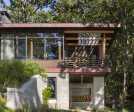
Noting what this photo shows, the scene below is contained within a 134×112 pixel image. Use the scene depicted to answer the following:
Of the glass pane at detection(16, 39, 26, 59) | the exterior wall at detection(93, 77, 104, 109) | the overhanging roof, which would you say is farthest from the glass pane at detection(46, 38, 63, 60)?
the exterior wall at detection(93, 77, 104, 109)

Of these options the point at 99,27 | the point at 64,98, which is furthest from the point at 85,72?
the point at 99,27

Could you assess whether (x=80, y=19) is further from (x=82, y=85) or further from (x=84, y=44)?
(x=82, y=85)

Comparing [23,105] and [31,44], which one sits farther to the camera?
[31,44]

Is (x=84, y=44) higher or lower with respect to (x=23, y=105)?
higher

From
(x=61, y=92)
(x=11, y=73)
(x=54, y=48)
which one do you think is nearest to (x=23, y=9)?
(x=54, y=48)

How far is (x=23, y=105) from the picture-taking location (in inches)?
386

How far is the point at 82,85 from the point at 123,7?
7.90 m

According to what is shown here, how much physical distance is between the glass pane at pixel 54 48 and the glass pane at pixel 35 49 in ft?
1.36

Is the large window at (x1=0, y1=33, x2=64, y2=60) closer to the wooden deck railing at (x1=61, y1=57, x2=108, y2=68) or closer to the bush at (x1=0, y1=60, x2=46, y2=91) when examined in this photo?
the wooden deck railing at (x1=61, y1=57, x2=108, y2=68)

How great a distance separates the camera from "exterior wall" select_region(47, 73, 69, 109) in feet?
53.4

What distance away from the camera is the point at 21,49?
1762cm

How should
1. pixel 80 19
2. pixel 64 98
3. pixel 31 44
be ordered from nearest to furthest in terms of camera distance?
pixel 64 98 < pixel 31 44 < pixel 80 19

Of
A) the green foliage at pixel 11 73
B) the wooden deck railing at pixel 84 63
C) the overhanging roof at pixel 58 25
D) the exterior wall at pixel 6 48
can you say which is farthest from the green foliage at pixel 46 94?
the overhanging roof at pixel 58 25

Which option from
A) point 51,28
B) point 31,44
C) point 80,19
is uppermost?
point 80,19
